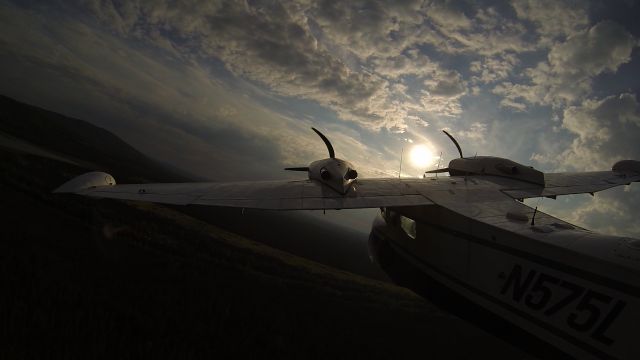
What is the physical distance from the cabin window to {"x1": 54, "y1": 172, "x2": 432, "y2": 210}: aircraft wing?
1.22 meters

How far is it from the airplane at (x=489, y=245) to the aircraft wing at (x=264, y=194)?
30 mm

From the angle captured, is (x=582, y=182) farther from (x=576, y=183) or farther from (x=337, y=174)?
(x=337, y=174)

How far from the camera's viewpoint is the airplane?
4.22 m

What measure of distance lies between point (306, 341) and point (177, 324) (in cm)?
560

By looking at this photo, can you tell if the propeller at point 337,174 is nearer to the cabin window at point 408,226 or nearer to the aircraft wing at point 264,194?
the aircraft wing at point 264,194

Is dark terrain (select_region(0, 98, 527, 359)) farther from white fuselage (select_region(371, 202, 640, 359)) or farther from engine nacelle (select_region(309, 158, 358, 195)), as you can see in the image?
white fuselage (select_region(371, 202, 640, 359))

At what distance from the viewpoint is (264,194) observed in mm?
7973

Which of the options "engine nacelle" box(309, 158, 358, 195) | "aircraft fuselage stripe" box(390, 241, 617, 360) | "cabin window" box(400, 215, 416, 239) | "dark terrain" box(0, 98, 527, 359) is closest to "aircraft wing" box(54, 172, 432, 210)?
"engine nacelle" box(309, 158, 358, 195)

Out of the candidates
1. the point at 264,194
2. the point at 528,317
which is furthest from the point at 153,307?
the point at 528,317

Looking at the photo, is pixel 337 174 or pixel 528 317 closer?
pixel 528 317

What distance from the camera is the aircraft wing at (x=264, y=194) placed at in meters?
7.37

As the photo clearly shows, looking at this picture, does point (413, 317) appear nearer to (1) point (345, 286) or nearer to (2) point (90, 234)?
(1) point (345, 286)

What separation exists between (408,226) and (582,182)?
11.2 m

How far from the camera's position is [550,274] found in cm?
491
